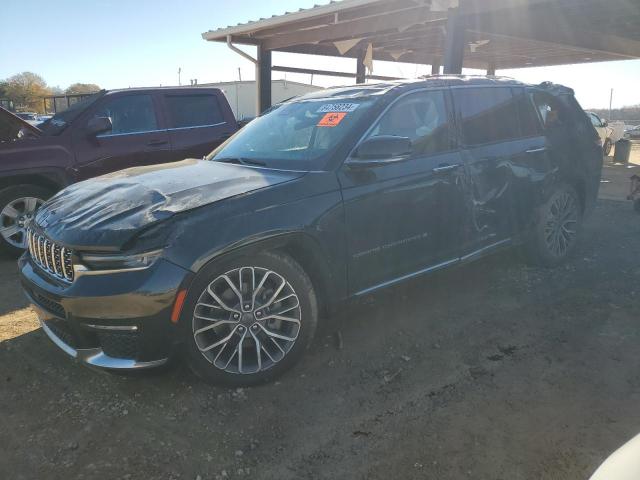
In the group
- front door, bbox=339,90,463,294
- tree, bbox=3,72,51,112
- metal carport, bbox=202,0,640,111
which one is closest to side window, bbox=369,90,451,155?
front door, bbox=339,90,463,294

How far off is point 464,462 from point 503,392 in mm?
703

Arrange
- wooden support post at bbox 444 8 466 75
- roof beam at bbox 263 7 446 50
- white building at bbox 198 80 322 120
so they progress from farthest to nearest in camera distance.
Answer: white building at bbox 198 80 322 120
roof beam at bbox 263 7 446 50
wooden support post at bbox 444 8 466 75

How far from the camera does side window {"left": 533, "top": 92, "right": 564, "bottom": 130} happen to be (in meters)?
4.82

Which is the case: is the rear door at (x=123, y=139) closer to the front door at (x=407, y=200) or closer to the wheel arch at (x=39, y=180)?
the wheel arch at (x=39, y=180)

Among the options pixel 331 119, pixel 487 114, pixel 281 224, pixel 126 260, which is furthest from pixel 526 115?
pixel 126 260

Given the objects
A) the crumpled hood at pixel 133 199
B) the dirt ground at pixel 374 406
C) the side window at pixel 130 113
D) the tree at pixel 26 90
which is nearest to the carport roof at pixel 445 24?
the side window at pixel 130 113

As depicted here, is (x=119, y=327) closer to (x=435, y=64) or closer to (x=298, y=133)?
(x=298, y=133)

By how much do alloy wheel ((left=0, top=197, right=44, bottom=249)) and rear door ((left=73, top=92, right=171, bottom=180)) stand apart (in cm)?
63

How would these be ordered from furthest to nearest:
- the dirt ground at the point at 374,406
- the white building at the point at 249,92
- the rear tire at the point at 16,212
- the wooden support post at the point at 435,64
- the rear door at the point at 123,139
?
1. the white building at the point at 249,92
2. the wooden support post at the point at 435,64
3. the rear door at the point at 123,139
4. the rear tire at the point at 16,212
5. the dirt ground at the point at 374,406

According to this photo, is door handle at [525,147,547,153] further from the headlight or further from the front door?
the headlight

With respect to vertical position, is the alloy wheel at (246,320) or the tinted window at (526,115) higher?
the tinted window at (526,115)

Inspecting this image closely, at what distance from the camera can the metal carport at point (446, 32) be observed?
7902 millimetres

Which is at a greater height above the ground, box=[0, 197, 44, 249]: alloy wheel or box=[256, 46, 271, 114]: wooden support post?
box=[256, 46, 271, 114]: wooden support post

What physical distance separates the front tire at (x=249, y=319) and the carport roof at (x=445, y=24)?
6.32 meters
